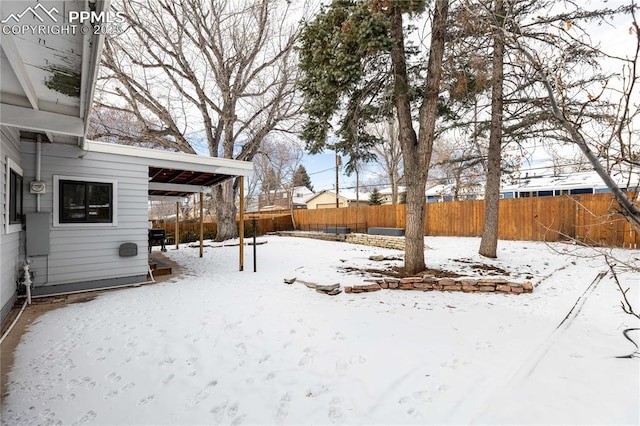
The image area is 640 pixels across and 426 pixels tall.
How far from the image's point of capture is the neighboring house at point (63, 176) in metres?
2.70

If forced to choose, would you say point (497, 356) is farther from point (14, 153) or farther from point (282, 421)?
point (14, 153)

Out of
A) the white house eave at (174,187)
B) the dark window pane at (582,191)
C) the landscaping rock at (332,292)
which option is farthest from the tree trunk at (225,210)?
the dark window pane at (582,191)

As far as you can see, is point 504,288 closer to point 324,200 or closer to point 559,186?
point 559,186

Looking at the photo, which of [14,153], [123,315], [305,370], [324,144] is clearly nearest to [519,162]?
[324,144]

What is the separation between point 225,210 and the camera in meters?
13.4

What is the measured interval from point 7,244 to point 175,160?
2.74 metres

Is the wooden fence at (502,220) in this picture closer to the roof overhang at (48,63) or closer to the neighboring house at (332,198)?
the roof overhang at (48,63)

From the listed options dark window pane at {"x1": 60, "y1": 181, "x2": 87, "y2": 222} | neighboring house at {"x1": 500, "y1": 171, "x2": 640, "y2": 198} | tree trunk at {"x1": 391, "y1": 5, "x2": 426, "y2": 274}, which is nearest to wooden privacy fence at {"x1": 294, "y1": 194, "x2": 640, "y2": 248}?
tree trunk at {"x1": 391, "y1": 5, "x2": 426, "y2": 274}

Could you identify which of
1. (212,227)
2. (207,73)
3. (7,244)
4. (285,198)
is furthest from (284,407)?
(285,198)

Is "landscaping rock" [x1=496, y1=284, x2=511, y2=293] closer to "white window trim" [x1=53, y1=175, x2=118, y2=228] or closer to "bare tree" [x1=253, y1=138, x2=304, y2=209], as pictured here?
"white window trim" [x1=53, y1=175, x2=118, y2=228]

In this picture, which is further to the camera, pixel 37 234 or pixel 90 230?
pixel 90 230

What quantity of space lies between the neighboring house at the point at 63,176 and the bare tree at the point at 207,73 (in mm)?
5996

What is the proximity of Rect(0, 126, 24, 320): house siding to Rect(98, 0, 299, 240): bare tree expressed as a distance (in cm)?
724

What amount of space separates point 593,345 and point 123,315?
5450mm
